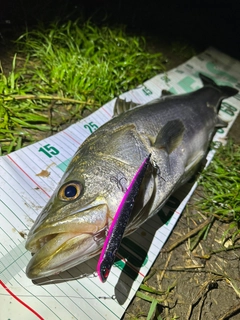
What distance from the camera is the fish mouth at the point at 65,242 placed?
1.68 meters

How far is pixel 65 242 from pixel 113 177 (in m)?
0.44

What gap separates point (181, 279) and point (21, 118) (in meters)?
1.79

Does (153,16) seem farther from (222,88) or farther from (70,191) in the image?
(70,191)

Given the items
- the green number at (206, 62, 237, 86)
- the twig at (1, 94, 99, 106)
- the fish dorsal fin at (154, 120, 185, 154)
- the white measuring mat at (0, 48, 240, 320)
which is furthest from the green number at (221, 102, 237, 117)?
the twig at (1, 94, 99, 106)

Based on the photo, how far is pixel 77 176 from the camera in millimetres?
1914

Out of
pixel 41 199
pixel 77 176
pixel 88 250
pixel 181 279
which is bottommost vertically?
pixel 181 279

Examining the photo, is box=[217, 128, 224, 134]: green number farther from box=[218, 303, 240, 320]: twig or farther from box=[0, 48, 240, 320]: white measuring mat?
box=[218, 303, 240, 320]: twig

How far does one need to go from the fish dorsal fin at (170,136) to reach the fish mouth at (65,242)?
0.73 m

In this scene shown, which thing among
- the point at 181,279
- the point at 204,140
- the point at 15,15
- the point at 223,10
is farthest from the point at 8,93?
the point at 223,10

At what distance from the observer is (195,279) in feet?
7.61

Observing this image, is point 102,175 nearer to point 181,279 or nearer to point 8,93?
point 181,279

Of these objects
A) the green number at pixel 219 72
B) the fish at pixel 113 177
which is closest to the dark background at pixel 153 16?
the green number at pixel 219 72

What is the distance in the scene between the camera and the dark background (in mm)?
3842

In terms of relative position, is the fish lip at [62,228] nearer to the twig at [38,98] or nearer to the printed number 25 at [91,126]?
the printed number 25 at [91,126]
